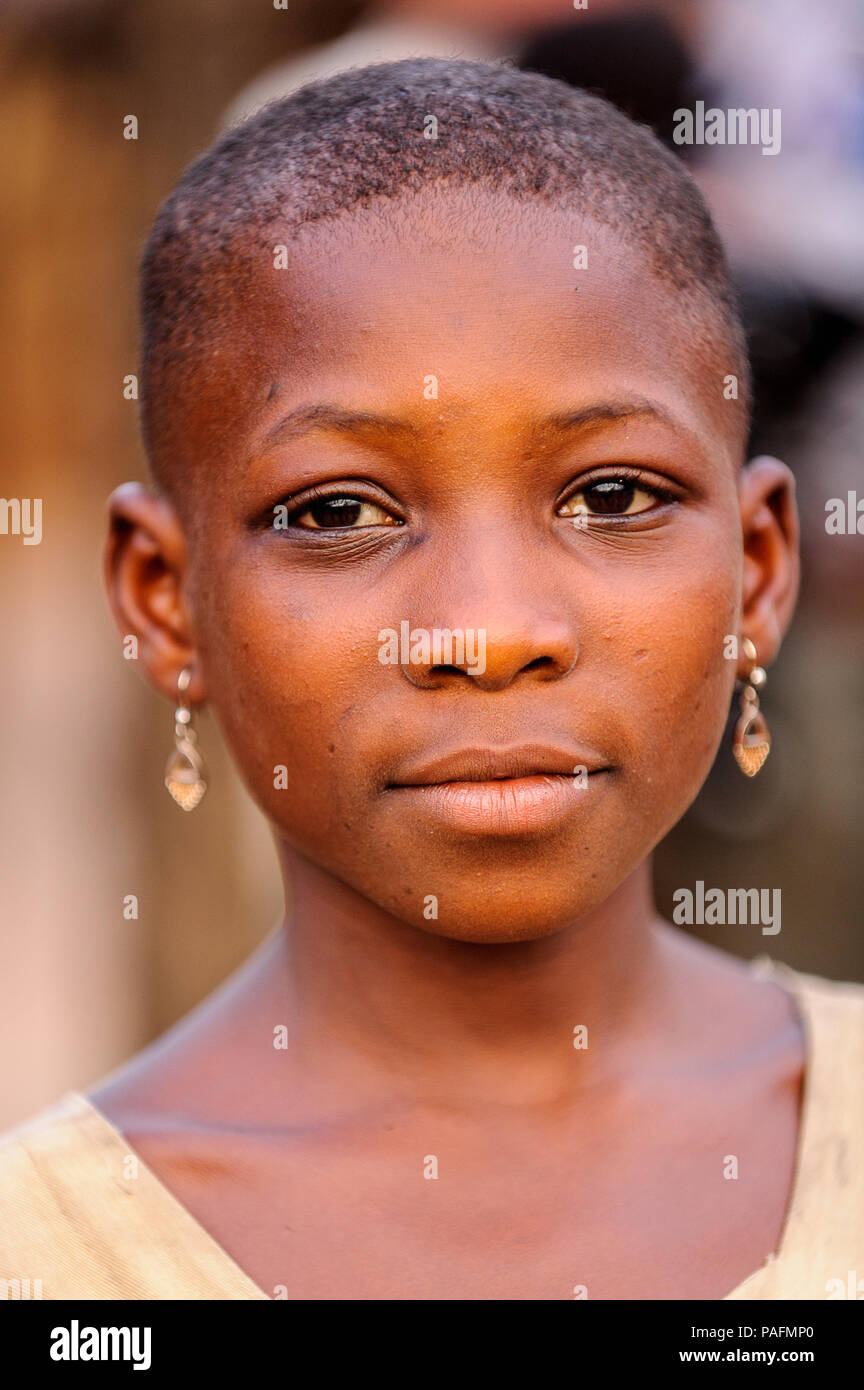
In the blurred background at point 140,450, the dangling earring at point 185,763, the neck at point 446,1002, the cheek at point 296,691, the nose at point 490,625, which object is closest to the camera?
the nose at point 490,625

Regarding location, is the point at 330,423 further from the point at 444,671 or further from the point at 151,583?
the point at 151,583

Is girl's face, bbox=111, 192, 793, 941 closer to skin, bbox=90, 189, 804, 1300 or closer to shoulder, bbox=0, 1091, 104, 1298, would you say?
skin, bbox=90, 189, 804, 1300

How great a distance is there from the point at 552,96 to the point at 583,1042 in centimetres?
135

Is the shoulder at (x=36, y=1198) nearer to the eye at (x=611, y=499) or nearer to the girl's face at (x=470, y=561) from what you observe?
the girl's face at (x=470, y=561)

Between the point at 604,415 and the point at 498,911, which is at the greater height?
the point at 604,415

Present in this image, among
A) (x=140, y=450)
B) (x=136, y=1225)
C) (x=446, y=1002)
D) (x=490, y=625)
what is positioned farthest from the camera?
(x=140, y=450)

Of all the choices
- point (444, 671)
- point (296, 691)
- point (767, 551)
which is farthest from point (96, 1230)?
point (767, 551)

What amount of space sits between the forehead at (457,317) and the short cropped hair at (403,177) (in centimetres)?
4

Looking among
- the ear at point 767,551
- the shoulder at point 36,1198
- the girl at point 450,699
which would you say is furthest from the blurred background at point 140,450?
the shoulder at point 36,1198

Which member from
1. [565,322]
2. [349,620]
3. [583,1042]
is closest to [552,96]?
[565,322]

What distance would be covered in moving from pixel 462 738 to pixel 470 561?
8.4 inches

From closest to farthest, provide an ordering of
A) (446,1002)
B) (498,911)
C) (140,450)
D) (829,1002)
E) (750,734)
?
(498,911)
(446,1002)
(750,734)
(829,1002)
(140,450)

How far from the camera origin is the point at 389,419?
1.78 metres

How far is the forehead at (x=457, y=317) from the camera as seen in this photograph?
1.79m
